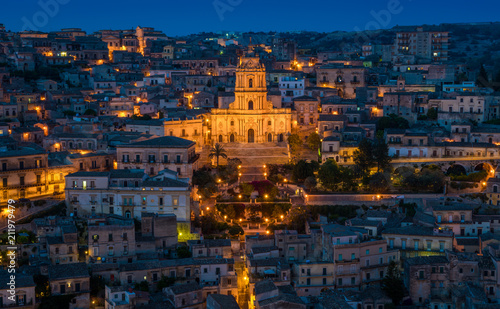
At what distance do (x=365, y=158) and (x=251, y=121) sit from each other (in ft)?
37.0

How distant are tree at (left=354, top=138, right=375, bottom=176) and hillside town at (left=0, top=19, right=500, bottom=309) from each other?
13 centimetres

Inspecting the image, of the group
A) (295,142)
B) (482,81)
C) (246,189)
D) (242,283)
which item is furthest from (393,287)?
(482,81)

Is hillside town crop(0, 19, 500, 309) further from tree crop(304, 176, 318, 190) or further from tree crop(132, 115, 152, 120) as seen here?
tree crop(304, 176, 318, 190)

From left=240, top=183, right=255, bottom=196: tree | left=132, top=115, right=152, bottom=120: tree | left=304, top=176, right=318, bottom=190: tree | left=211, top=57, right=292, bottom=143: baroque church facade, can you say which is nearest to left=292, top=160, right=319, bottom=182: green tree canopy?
left=304, top=176, right=318, bottom=190: tree

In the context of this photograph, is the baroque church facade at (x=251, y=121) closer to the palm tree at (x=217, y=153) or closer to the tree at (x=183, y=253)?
the palm tree at (x=217, y=153)

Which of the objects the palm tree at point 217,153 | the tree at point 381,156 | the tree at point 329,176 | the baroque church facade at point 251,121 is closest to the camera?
the tree at point 329,176

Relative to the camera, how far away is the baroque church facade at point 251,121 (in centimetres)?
5303

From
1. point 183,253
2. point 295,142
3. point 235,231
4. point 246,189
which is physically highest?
point 295,142

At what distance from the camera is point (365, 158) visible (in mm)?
44188

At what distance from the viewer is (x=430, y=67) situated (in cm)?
6303

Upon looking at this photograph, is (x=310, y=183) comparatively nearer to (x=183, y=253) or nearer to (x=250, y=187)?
(x=250, y=187)

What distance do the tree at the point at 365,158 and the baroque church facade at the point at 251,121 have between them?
9217 mm

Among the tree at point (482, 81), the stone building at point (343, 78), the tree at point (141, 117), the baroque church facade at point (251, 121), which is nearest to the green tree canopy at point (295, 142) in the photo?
the baroque church facade at point (251, 121)

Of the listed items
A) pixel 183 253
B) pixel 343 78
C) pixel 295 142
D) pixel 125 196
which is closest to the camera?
pixel 183 253
